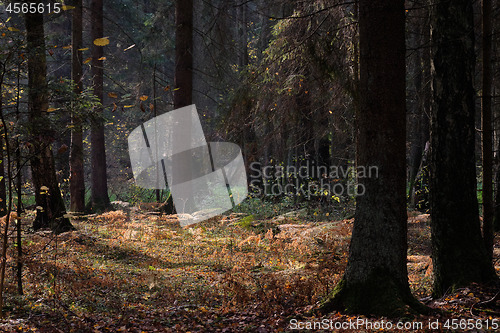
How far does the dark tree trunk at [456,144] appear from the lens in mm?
4660

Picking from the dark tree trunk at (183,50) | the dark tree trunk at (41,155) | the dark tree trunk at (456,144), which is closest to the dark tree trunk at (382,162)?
the dark tree trunk at (456,144)

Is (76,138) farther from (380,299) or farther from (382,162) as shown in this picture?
(380,299)

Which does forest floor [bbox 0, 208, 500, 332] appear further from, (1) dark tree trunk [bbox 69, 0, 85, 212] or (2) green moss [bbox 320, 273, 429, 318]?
(1) dark tree trunk [bbox 69, 0, 85, 212]

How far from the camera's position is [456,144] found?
466cm

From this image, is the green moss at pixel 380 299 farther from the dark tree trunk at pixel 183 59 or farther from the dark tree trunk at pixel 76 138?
the dark tree trunk at pixel 76 138

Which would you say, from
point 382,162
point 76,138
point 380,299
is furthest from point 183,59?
point 380,299

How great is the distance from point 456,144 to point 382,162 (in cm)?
100

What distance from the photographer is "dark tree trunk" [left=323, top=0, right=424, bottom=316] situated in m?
4.36

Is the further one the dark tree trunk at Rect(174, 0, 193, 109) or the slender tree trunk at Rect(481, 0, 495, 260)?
the dark tree trunk at Rect(174, 0, 193, 109)

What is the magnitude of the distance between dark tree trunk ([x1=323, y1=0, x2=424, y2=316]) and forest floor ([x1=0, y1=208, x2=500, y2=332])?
34cm

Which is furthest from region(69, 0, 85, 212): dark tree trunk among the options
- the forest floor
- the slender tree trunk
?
the slender tree trunk

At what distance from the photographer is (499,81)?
8.54 m

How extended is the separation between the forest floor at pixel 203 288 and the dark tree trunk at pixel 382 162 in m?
0.34

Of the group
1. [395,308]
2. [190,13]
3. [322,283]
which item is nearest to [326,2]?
[322,283]
